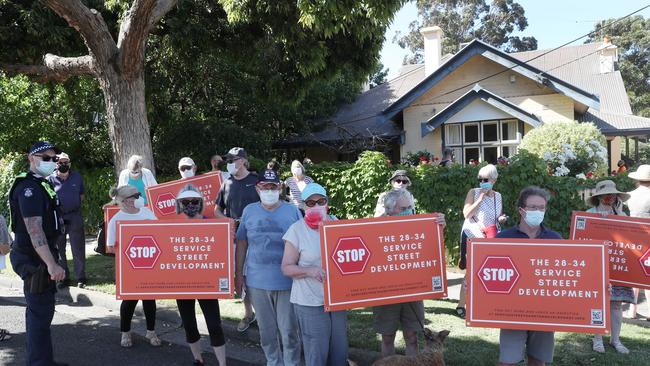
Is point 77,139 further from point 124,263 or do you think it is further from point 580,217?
point 580,217

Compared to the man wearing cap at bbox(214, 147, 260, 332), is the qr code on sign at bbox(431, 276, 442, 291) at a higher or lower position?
lower

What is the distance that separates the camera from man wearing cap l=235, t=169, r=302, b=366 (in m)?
4.42

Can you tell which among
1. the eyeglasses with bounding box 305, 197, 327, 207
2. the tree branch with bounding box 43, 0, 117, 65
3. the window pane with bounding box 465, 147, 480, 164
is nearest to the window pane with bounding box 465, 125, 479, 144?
the window pane with bounding box 465, 147, 480, 164

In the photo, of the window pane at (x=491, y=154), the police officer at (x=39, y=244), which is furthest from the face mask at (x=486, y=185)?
the window pane at (x=491, y=154)

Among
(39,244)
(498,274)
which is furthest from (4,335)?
(498,274)

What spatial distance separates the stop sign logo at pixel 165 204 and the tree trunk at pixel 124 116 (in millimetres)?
1828

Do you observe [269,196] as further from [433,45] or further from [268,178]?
[433,45]

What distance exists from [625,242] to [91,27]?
8202 mm

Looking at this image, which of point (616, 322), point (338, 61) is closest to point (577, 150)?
point (338, 61)

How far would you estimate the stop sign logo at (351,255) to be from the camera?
4.20 m

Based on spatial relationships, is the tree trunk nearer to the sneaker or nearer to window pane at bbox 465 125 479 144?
the sneaker

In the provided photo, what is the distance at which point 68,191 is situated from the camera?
8.28 metres

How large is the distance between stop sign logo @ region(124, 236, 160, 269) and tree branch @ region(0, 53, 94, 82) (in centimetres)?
566

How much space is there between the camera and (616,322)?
5238 mm
